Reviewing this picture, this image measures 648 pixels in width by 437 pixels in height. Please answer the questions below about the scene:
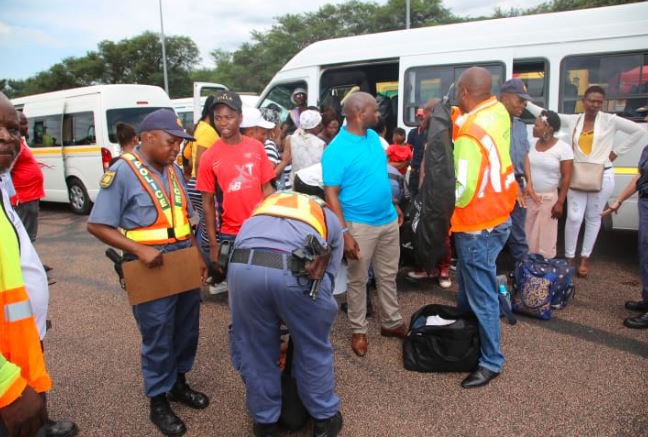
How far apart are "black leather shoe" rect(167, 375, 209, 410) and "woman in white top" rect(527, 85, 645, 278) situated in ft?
13.5

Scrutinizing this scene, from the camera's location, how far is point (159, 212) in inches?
102

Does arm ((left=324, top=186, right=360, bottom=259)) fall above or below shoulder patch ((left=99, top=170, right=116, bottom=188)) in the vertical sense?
below

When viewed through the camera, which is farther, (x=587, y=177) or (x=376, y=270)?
(x=587, y=177)

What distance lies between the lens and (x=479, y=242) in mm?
3000

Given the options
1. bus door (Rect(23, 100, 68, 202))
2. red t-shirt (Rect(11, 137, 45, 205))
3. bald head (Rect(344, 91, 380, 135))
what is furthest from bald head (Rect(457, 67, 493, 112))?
bus door (Rect(23, 100, 68, 202))

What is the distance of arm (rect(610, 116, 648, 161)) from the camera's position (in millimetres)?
4723

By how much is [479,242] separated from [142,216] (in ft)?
6.75

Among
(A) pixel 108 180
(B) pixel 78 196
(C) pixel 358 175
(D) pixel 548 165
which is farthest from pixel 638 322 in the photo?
(B) pixel 78 196

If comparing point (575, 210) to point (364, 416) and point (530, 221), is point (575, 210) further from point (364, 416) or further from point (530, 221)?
point (364, 416)

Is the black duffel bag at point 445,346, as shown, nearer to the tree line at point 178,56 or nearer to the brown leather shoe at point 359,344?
the brown leather shoe at point 359,344

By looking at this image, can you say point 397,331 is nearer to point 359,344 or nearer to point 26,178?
point 359,344

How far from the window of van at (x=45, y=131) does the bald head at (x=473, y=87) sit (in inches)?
351

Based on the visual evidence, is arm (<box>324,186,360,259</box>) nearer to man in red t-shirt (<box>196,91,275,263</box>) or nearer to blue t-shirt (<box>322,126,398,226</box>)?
blue t-shirt (<box>322,126,398,226</box>)

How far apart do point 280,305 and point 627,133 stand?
4.45 metres
